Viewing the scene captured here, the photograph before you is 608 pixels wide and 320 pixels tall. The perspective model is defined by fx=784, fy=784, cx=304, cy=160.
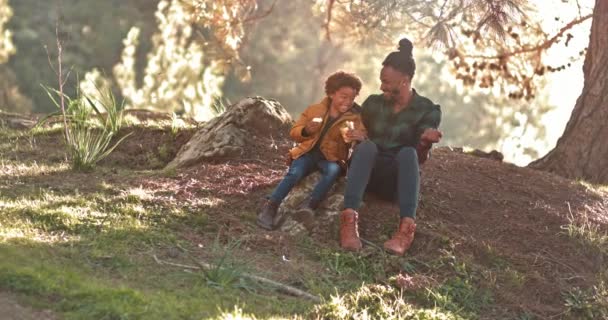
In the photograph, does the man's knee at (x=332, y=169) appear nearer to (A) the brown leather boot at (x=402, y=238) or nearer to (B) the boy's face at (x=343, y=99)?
(B) the boy's face at (x=343, y=99)

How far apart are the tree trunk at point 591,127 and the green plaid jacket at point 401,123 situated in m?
2.82

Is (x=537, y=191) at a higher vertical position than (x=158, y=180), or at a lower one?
higher

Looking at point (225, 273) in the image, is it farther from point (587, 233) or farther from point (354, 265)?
point (587, 233)

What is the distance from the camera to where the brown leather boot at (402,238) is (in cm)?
496

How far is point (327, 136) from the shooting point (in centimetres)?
547

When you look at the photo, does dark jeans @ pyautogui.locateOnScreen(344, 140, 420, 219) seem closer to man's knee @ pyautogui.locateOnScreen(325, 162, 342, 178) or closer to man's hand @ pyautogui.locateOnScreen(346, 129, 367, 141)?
man's hand @ pyautogui.locateOnScreen(346, 129, 367, 141)

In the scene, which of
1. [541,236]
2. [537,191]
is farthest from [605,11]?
[541,236]

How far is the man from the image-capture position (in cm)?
500

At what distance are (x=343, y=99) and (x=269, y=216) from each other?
0.96m

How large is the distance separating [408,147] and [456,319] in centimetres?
122

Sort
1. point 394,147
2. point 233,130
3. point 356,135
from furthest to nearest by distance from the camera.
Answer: point 233,130, point 394,147, point 356,135

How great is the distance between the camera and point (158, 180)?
20.4ft

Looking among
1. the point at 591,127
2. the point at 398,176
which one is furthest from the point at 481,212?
the point at 591,127

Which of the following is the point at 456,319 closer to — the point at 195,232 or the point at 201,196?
the point at 195,232
